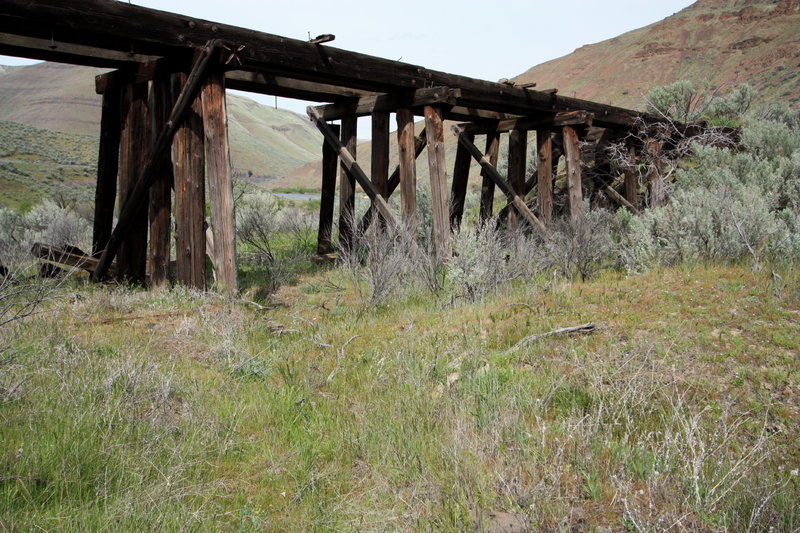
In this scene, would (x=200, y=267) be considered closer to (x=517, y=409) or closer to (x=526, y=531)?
(x=517, y=409)

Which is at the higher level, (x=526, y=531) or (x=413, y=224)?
(x=413, y=224)

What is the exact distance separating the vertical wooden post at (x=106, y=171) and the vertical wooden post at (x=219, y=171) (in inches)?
82.2

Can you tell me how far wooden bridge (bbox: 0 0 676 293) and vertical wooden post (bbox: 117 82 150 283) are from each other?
0.01 metres

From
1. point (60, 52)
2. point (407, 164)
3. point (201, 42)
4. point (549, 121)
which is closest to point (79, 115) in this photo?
point (549, 121)

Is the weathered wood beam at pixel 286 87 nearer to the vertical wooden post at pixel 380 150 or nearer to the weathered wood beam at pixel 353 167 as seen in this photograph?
the weathered wood beam at pixel 353 167

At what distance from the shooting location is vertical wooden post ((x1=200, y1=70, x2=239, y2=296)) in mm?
5625

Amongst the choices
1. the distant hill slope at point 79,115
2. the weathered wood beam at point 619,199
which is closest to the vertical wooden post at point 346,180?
the weathered wood beam at point 619,199

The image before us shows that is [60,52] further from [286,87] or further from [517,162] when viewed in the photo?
[517,162]

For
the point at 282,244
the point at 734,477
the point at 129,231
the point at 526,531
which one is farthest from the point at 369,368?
the point at 282,244

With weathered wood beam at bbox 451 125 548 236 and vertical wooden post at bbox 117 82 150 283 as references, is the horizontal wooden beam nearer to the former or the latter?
weathered wood beam at bbox 451 125 548 236

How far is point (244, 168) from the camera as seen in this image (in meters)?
96.2

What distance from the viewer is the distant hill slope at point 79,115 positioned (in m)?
100

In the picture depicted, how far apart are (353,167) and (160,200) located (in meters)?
2.94

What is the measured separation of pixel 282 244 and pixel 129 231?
593cm
